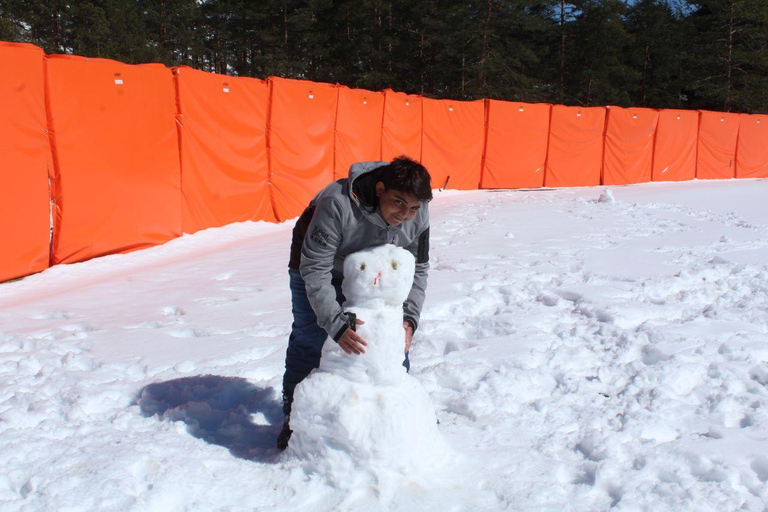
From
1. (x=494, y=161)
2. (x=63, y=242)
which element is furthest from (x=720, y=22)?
(x=63, y=242)

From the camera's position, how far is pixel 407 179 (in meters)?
2.38

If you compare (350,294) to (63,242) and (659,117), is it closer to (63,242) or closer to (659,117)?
(63,242)

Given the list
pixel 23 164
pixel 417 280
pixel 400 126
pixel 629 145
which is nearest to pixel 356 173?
pixel 417 280

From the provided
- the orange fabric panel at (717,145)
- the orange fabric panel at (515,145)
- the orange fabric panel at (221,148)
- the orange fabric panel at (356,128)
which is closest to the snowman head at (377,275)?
the orange fabric panel at (221,148)

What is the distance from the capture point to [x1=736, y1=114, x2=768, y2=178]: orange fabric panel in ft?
65.3

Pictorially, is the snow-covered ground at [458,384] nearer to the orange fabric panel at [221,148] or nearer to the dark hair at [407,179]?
the dark hair at [407,179]

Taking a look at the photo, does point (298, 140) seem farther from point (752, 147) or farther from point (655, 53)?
point (655, 53)

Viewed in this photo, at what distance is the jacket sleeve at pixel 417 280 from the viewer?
2.82m

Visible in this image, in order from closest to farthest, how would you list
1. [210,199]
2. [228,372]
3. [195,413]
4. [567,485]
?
[567,485]
[195,413]
[228,372]
[210,199]

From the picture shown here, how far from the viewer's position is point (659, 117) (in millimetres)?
18203

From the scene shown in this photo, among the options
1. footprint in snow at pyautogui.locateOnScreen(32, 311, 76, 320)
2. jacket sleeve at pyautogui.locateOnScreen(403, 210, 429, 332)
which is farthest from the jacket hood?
footprint in snow at pyautogui.locateOnScreen(32, 311, 76, 320)

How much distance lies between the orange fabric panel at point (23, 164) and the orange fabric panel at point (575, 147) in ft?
42.6

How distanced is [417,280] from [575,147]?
606 inches

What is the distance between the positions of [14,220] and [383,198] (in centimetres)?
519
